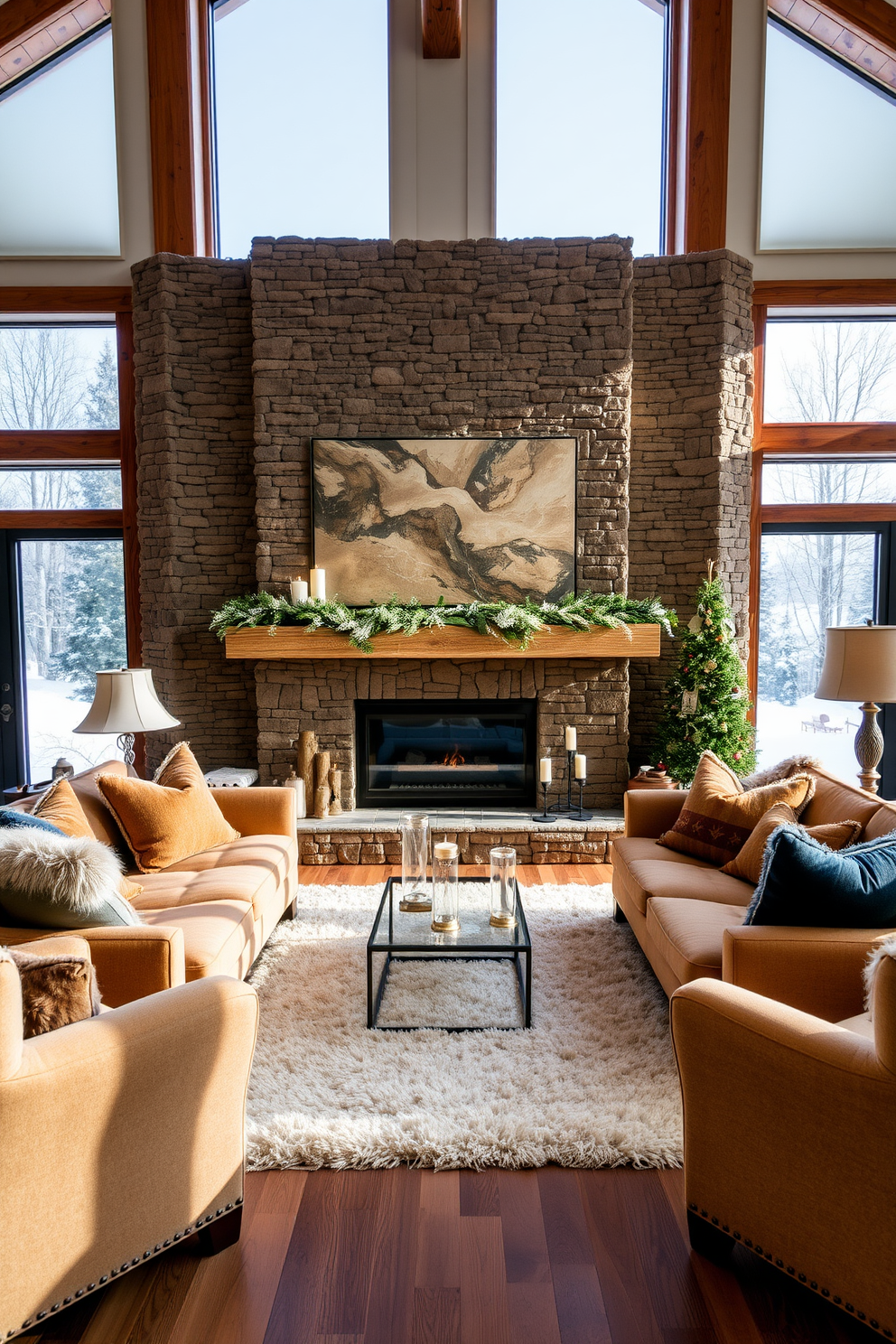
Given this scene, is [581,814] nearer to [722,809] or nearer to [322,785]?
[322,785]

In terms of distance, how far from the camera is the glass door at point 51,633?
571 cm

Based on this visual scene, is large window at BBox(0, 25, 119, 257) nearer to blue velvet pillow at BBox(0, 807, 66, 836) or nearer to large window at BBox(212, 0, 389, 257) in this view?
large window at BBox(212, 0, 389, 257)

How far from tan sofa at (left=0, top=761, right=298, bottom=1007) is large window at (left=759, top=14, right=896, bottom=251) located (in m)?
4.97

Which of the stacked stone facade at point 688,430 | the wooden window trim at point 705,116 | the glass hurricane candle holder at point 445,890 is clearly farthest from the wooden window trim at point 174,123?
the glass hurricane candle holder at point 445,890

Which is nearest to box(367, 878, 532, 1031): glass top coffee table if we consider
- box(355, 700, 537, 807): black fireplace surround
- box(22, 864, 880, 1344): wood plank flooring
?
box(22, 864, 880, 1344): wood plank flooring

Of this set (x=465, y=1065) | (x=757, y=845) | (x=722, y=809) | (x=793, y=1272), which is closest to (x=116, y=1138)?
(x=465, y=1065)

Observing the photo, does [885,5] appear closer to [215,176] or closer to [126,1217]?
[215,176]

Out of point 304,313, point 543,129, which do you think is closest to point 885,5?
point 543,129

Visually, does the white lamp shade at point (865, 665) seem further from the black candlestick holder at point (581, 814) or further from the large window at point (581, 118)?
the large window at point (581, 118)

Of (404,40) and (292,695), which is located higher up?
(404,40)

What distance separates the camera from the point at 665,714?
5.29 m

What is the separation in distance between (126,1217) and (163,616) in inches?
161

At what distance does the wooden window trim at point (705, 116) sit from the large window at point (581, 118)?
24 centimetres

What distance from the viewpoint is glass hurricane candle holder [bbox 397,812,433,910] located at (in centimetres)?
301
